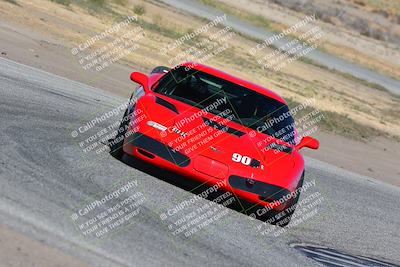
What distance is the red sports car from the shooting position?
871 cm

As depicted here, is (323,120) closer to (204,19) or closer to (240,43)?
(240,43)

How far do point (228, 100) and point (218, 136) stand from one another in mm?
1008

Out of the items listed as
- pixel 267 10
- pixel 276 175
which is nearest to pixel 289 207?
pixel 276 175

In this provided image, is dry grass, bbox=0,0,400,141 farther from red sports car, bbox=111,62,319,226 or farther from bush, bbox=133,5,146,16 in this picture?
red sports car, bbox=111,62,319,226

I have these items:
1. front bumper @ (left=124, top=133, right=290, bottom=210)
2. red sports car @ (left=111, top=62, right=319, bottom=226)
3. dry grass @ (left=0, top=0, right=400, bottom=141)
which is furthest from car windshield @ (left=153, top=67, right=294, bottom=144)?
dry grass @ (left=0, top=0, right=400, bottom=141)

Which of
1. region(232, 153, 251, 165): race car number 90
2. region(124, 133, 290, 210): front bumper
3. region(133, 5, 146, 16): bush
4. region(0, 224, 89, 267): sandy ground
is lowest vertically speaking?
region(133, 5, 146, 16): bush

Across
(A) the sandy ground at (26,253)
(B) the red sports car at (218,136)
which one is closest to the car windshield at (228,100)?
(B) the red sports car at (218,136)

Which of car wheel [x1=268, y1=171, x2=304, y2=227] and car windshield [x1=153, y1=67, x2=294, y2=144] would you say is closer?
car wheel [x1=268, y1=171, x2=304, y2=227]

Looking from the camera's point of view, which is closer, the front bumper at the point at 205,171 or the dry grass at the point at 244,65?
the front bumper at the point at 205,171

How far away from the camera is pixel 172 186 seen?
29.3 feet

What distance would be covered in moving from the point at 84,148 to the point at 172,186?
54.0 inches

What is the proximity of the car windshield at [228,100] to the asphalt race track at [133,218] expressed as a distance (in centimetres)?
113

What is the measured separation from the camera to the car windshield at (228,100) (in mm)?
9742

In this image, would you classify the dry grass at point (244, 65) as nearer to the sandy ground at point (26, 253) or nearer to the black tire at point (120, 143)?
the black tire at point (120, 143)
